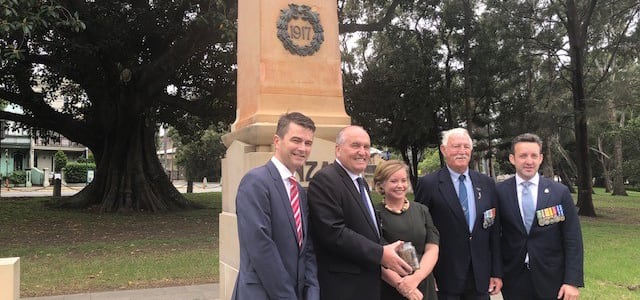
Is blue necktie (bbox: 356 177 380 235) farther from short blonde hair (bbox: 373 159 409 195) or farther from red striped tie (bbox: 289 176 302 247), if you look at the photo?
red striped tie (bbox: 289 176 302 247)

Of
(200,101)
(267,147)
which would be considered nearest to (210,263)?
(267,147)

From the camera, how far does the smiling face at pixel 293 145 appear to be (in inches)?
122

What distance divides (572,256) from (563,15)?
1856 centimetres

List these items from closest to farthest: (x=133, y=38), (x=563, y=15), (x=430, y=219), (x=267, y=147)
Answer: (x=430, y=219), (x=267, y=147), (x=133, y=38), (x=563, y=15)

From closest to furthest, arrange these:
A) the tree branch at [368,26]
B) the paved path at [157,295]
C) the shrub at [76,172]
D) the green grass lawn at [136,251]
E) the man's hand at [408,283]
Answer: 1. the man's hand at [408,283]
2. the paved path at [157,295]
3. the green grass lawn at [136,251]
4. the tree branch at [368,26]
5. the shrub at [76,172]

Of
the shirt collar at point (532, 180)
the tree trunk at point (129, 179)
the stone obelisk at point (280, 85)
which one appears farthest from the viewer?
the tree trunk at point (129, 179)

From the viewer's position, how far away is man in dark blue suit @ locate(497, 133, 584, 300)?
12.0 ft

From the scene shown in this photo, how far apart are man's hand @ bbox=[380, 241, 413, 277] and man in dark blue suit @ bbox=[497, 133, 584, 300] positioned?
106 centimetres

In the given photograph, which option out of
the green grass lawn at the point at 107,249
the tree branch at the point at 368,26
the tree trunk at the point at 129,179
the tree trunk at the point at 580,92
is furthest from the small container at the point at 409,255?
the tree trunk at the point at 580,92

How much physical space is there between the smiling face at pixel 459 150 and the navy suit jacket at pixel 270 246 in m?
1.25

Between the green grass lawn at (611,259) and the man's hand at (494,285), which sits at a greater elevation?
the man's hand at (494,285)

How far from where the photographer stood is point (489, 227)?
3779 millimetres

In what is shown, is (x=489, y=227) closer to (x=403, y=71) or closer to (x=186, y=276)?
(x=186, y=276)

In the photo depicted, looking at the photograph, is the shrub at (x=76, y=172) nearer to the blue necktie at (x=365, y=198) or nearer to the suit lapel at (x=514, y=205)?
the blue necktie at (x=365, y=198)
